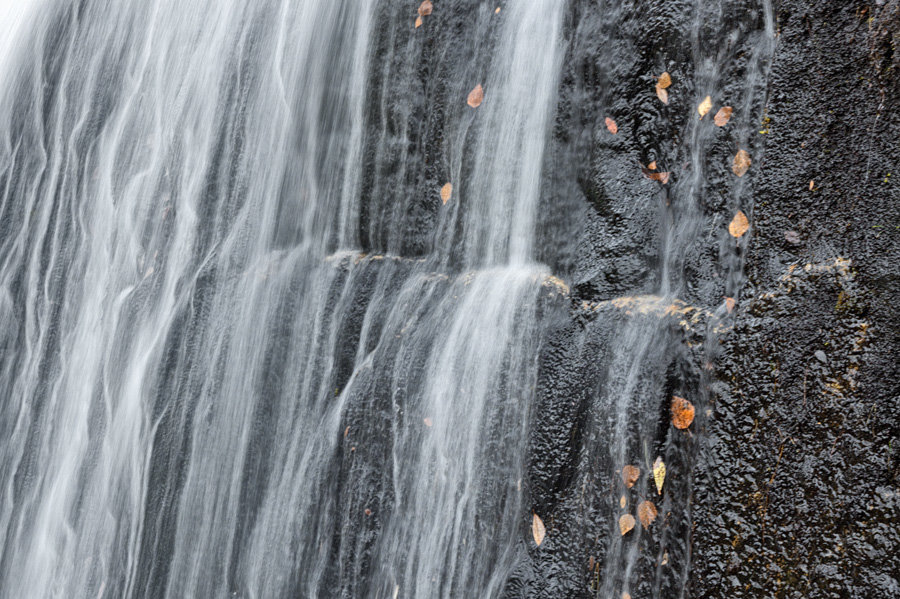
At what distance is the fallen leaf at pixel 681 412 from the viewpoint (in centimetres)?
245

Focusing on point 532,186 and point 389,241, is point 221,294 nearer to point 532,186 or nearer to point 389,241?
point 389,241

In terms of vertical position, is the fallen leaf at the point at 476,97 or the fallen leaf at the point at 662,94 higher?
the fallen leaf at the point at 476,97

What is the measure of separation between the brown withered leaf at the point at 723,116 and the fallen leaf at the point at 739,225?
15.3 inches

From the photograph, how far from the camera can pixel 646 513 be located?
244 centimetres

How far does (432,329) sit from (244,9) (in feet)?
8.24

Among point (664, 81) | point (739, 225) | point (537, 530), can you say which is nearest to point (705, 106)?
point (664, 81)

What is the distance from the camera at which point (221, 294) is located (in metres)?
3.71

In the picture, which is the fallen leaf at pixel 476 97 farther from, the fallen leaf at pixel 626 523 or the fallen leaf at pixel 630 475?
the fallen leaf at pixel 626 523

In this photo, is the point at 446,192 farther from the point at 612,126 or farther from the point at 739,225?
the point at 739,225

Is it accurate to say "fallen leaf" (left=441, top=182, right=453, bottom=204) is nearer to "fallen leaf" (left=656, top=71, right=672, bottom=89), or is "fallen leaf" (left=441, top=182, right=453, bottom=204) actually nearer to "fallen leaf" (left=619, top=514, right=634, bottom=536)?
"fallen leaf" (left=656, top=71, right=672, bottom=89)

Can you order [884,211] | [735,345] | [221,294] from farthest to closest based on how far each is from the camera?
1. [221,294]
2. [735,345]
3. [884,211]

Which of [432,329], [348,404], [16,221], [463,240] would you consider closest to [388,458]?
[348,404]

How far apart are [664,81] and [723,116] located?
1.00ft

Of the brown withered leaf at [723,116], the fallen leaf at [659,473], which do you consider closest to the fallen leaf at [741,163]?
the brown withered leaf at [723,116]
